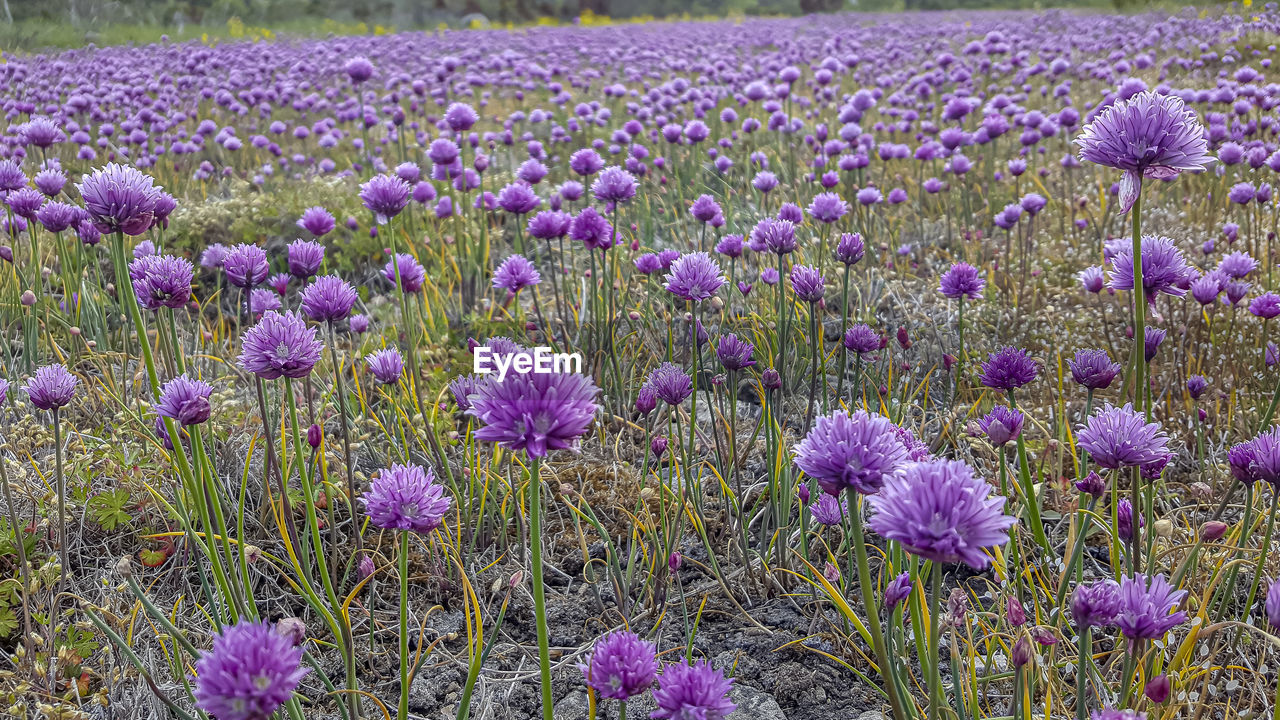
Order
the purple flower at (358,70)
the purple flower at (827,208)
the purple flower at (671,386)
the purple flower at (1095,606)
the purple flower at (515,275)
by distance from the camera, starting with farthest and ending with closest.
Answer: the purple flower at (358,70) → the purple flower at (827,208) → the purple flower at (515,275) → the purple flower at (671,386) → the purple flower at (1095,606)

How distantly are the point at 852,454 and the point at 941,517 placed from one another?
19cm

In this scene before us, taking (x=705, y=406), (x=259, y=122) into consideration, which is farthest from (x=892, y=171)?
(x=259, y=122)

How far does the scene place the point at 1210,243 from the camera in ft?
11.6

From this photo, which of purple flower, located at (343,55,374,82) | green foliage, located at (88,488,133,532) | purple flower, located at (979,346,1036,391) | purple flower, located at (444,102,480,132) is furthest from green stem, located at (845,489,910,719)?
purple flower, located at (343,55,374,82)

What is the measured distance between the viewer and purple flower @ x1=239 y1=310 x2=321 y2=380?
5.04 feet

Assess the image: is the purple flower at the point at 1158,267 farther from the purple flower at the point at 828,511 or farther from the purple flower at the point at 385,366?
the purple flower at the point at 385,366

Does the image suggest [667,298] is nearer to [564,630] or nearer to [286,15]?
[564,630]

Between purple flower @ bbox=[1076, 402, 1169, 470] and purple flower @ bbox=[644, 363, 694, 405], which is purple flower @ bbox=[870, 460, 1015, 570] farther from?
purple flower @ bbox=[644, 363, 694, 405]

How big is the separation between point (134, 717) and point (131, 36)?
13840mm

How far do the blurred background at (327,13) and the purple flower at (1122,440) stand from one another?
10.1 metres

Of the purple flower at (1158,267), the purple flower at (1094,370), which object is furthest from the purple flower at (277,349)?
the purple flower at (1158,267)

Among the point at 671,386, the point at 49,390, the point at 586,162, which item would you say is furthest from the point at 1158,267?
the point at 49,390

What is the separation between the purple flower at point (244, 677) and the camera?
0.99 meters

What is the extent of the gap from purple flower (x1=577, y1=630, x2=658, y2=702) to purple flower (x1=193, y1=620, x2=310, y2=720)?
49cm
